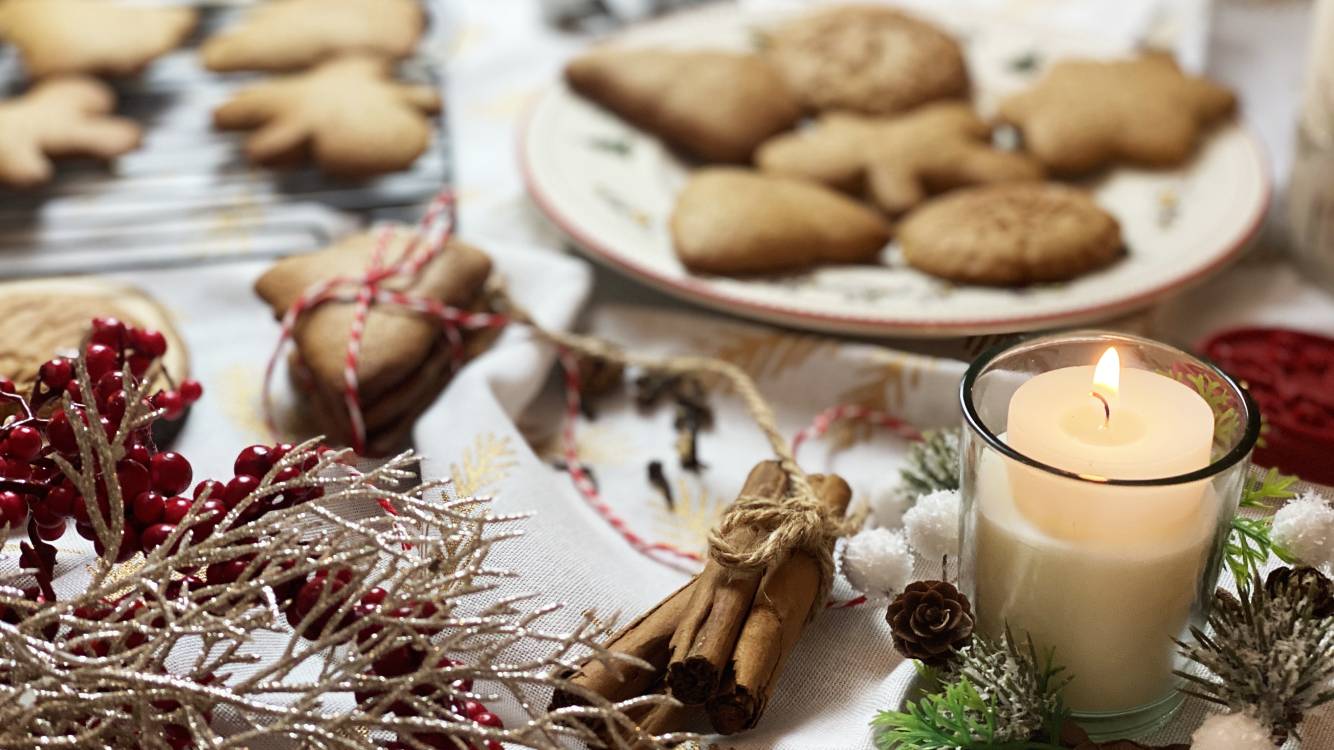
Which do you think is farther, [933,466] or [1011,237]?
[1011,237]

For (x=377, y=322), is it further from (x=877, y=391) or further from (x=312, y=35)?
(x=312, y=35)

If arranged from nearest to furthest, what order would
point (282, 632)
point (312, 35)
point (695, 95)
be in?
point (282, 632) < point (695, 95) < point (312, 35)

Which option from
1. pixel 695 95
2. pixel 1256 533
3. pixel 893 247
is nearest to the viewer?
pixel 1256 533

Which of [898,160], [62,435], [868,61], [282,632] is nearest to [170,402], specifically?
[62,435]

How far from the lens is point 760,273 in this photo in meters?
0.89

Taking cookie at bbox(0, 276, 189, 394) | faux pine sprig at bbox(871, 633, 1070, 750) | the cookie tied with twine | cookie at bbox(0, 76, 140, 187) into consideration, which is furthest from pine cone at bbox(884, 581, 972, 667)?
cookie at bbox(0, 76, 140, 187)

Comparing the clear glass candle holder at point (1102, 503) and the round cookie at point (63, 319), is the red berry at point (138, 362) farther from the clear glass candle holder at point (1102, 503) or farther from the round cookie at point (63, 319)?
the clear glass candle holder at point (1102, 503)

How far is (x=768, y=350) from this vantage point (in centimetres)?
86

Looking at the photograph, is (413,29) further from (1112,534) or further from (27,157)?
(1112,534)

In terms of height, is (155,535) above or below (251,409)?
above

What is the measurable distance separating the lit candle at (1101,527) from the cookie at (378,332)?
377mm

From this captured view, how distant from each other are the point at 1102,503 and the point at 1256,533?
0.13 m

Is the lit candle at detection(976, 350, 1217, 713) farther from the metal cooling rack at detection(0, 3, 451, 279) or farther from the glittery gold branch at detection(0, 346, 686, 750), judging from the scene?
the metal cooling rack at detection(0, 3, 451, 279)

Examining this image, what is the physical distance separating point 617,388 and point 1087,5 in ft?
2.77
